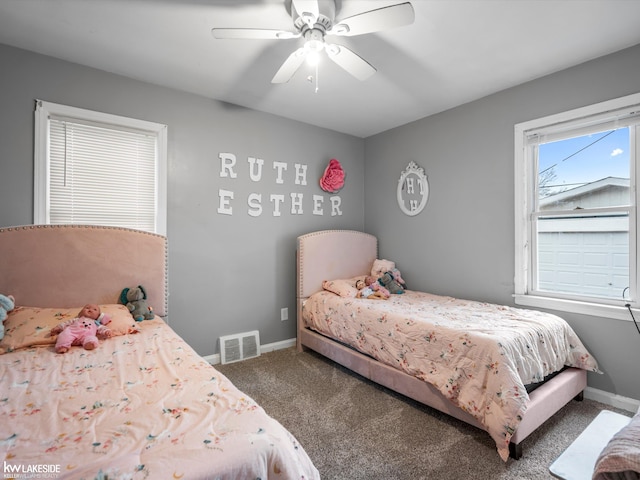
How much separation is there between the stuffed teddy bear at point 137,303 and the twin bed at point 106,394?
0.07m

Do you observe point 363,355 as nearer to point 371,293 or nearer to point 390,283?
point 371,293

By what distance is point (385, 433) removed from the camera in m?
1.86

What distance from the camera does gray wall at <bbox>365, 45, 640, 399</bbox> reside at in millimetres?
2184

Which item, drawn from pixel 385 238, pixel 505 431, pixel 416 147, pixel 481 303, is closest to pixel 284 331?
pixel 385 238

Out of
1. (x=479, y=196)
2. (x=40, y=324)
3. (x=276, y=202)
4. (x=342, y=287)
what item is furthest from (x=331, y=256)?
(x=40, y=324)

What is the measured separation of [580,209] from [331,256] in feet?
7.32

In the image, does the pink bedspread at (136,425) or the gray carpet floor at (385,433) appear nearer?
the pink bedspread at (136,425)

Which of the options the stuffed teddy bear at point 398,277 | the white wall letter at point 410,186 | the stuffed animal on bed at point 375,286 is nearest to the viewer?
the stuffed animal on bed at point 375,286

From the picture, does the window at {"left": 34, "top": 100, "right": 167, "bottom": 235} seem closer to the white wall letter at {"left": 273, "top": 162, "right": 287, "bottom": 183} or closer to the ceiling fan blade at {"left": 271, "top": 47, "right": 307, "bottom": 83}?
the white wall letter at {"left": 273, "top": 162, "right": 287, "bottom": 183}

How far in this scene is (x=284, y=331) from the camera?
338cm

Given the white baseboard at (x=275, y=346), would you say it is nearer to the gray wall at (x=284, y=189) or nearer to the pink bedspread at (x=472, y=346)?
the gray wall at (x=284, y=189)
